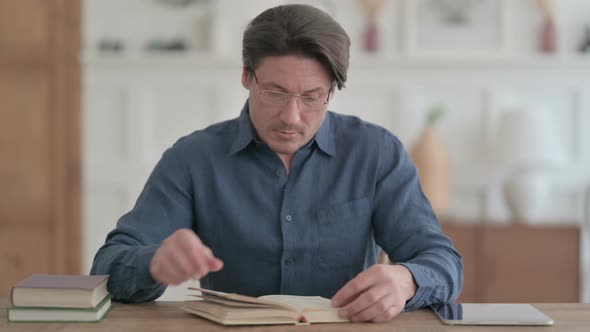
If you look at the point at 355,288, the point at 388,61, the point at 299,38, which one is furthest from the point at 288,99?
the point at 388,61

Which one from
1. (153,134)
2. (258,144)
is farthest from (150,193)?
(153,134)

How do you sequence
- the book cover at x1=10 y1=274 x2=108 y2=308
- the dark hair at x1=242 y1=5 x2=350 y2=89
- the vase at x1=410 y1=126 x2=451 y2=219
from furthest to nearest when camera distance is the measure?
the vase at x1=410 y1=126 x2=451 y2=219
the dark hair at x1=242 y1=5 x2=350 y2=89
the book cover at x1=10 y1=274 x2=108 y2=308

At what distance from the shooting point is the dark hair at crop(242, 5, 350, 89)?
184 centimetres

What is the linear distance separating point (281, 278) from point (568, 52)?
305 centimetres

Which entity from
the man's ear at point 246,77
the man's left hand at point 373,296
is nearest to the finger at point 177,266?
the man's left hand at point 373,296

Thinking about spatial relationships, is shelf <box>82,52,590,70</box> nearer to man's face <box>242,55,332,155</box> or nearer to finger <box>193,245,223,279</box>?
man's face <box>242,55,332,155</box>

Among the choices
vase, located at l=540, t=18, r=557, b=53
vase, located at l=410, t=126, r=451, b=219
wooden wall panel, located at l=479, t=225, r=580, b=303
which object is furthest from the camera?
vase, located at l=540, t=18, r=557, b=53

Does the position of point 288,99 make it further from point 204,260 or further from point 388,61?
point 388,61

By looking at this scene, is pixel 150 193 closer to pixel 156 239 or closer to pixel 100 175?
pixel 156 239

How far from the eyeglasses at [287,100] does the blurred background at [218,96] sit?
7.77ft

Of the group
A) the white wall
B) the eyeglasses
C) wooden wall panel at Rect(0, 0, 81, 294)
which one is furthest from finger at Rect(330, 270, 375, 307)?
wooden wall panel at Rect(0, 0, 81, 294)

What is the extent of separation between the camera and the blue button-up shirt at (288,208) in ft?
6.44

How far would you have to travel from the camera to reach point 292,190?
199 centimetres

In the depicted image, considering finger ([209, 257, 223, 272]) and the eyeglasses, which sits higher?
the eyeglasses
